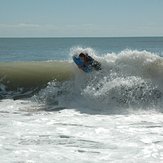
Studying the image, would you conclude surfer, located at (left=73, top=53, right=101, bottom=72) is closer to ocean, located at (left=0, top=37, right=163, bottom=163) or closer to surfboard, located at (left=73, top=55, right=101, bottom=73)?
surfboard, located at (left=73, top=55, right=101, bottom=73)

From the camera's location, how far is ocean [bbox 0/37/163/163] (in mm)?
7141

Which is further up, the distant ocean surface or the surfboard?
the surfboard

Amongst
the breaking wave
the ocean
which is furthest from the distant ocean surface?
the breaking wave

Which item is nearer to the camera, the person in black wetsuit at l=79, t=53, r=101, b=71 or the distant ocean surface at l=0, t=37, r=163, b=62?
the person in black wetsuit at l=79, t=53, r=101, b=71

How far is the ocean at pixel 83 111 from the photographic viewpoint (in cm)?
714

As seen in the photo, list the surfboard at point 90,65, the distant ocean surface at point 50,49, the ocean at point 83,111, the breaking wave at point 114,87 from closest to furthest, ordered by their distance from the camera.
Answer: the ocean at point 83,111 < the breaking wave at point 114,87 < the surfboard at point 90,65 < the distant ocean surface at point 50,49

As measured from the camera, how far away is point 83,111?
1144 centimetres

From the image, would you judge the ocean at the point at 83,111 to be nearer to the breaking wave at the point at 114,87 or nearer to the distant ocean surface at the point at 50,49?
the breaking wave at the point at 114,87

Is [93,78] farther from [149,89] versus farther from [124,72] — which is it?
[149,89]

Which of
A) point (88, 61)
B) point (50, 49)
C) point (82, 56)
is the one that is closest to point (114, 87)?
point (88, 61)

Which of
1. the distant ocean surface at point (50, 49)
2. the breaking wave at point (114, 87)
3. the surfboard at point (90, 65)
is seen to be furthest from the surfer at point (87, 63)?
the distant ocean surface at point (50, 49)

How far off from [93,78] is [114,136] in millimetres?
5811

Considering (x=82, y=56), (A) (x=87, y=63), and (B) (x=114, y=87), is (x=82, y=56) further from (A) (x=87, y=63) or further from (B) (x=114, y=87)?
(B) (x=114, y=87)

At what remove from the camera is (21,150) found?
719 centimetres
